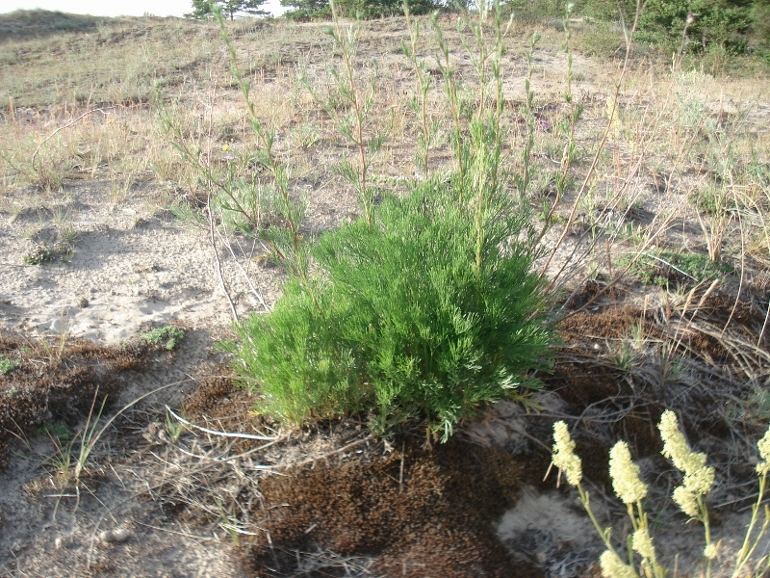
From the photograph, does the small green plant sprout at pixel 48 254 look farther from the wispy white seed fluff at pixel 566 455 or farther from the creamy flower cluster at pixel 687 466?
the creamy flower cluster at pixel 687 466

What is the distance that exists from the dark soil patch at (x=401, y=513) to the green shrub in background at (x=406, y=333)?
195 millimetres

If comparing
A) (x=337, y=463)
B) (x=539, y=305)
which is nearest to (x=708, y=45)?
(x=539, y=305)

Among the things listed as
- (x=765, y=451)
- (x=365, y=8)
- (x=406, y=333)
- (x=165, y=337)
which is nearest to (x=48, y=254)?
(x=165, y=337)

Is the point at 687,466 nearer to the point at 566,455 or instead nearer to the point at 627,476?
the point at 627,476

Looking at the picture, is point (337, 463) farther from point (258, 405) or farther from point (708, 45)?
point (708, 45)

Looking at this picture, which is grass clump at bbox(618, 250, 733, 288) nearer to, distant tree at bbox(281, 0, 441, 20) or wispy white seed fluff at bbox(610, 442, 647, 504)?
wispy white seed fluff at bbox(610, 442, 647, 504)

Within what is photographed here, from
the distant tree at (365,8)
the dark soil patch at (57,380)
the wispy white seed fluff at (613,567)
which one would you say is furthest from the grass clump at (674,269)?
the distant tree at (365,8)

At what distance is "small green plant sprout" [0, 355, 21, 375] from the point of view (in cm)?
306

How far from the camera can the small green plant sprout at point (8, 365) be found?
3.06m

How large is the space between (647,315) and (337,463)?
2309 millimetres

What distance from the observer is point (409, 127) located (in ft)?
22.9

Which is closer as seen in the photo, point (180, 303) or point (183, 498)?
point (183, 498)

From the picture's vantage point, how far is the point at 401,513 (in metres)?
2.68

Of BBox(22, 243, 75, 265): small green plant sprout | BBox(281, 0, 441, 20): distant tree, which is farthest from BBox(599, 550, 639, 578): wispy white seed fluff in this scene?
BBox(281, 0, 441, 20): distant tree
